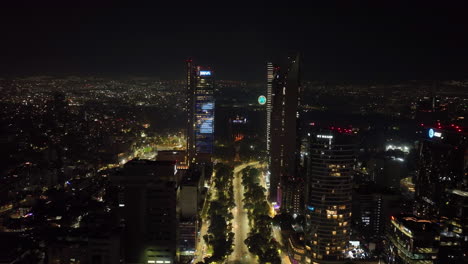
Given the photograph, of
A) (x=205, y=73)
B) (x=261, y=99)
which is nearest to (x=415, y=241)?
(x=205, y=73)

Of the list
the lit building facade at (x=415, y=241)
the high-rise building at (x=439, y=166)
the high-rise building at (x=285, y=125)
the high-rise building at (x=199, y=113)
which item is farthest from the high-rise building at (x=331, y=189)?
the high-rise building at (x=199, y=113)

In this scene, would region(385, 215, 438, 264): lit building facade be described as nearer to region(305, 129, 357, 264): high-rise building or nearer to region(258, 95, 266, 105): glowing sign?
region(305, 129, 357, 264): high-rise building

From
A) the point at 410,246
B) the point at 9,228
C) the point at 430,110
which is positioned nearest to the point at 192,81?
the point at 9,228

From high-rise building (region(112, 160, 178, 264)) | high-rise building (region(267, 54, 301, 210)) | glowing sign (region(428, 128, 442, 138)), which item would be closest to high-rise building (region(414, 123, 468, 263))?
glowing sign (region(428, 128, 442, 138))

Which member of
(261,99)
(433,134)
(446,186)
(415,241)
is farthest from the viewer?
(261,99)

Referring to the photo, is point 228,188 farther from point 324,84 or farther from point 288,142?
point 324,84

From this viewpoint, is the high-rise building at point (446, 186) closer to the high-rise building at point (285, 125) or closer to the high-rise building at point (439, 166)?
the high-rise building at point (439, 166)

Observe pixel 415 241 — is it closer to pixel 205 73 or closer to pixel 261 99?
pixel 205 73
